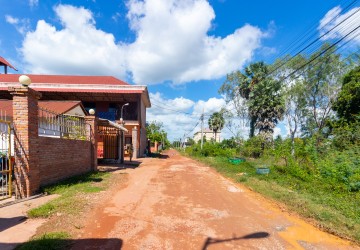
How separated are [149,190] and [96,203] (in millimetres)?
2290

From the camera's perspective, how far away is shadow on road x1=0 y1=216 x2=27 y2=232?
4373 millimetres

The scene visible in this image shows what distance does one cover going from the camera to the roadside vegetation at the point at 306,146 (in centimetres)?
641

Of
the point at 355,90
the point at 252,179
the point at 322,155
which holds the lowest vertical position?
the point at 252,179

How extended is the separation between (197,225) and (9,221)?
366 centimetres

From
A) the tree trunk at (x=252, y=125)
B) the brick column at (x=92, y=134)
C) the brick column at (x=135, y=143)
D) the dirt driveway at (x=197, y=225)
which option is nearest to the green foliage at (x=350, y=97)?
the tree trunk at (x=252, y=125)

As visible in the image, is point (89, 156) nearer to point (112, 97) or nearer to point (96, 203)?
point (96, 203)

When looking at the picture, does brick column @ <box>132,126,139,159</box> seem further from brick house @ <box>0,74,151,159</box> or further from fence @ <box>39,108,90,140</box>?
fence @ <box>39,108,90,140</box>

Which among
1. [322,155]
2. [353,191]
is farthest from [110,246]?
[322,155]

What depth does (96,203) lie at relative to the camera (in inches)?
247

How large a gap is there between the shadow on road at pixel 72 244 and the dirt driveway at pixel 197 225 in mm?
16

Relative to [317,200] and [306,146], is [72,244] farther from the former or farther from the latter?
[306,146]

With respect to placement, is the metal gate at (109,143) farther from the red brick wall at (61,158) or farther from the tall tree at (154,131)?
the tall tree at (154,131)

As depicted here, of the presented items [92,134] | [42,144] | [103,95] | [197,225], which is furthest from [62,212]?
[103,95]

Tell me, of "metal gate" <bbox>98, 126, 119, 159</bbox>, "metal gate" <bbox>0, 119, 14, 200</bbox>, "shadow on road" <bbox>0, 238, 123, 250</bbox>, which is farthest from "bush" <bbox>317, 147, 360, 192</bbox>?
"metal gate" <bbox>98, 126, 119, 159</bbox>
